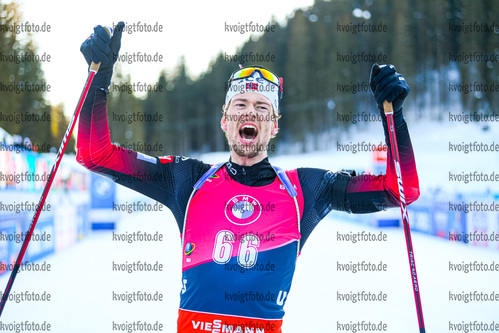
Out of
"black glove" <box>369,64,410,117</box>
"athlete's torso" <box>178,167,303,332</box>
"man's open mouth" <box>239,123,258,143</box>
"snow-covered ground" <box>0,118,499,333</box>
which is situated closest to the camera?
"athlete's torso" <box>178,167,303,332</box>

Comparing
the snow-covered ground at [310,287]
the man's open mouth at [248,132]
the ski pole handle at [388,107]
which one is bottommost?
the snow-covered ground at [310,287]

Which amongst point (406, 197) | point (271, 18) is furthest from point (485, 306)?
point (271, 18)

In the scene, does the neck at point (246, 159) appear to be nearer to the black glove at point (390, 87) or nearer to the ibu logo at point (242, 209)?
the ibu logo at point (242, 209)

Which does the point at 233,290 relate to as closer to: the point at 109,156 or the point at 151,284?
the point at 109,156

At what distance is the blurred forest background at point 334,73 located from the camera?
3072 cm

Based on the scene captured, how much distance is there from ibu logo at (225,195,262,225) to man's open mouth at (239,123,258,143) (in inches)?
13.6

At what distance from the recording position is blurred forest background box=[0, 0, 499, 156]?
30.7 m

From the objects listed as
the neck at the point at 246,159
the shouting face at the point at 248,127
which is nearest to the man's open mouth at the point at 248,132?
the shouting face at the point at 248,127

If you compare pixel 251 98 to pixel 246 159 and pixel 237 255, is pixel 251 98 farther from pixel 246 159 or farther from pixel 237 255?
pixel 237 255

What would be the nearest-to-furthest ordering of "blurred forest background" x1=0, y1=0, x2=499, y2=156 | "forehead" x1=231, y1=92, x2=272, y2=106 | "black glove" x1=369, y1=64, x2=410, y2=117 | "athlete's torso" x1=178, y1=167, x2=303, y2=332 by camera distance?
"athlete's torso" x1=178, y1=167, x2=303, y2=332
"black glove" x1=369, y1=64, x2=410, y2=117
"forehead" x1=231, y1=92, x2=272, y2=106
"blurred forest background" x1=0, y1=0, x2=499, y2=156

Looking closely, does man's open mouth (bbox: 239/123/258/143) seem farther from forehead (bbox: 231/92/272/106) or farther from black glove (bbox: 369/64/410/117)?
black glove (bbox: 369/64/410/117)

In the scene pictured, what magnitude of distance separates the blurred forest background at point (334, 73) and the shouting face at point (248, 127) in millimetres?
27741

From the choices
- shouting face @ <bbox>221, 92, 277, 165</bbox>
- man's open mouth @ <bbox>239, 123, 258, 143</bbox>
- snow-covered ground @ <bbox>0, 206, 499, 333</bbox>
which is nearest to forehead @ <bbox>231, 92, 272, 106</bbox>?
shouting face @ <bbox>221, 92, 277, 165</bbox>

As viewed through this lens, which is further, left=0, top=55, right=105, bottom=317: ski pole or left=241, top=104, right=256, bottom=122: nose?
left=241, top=104, right=256, bottom=122: nose
